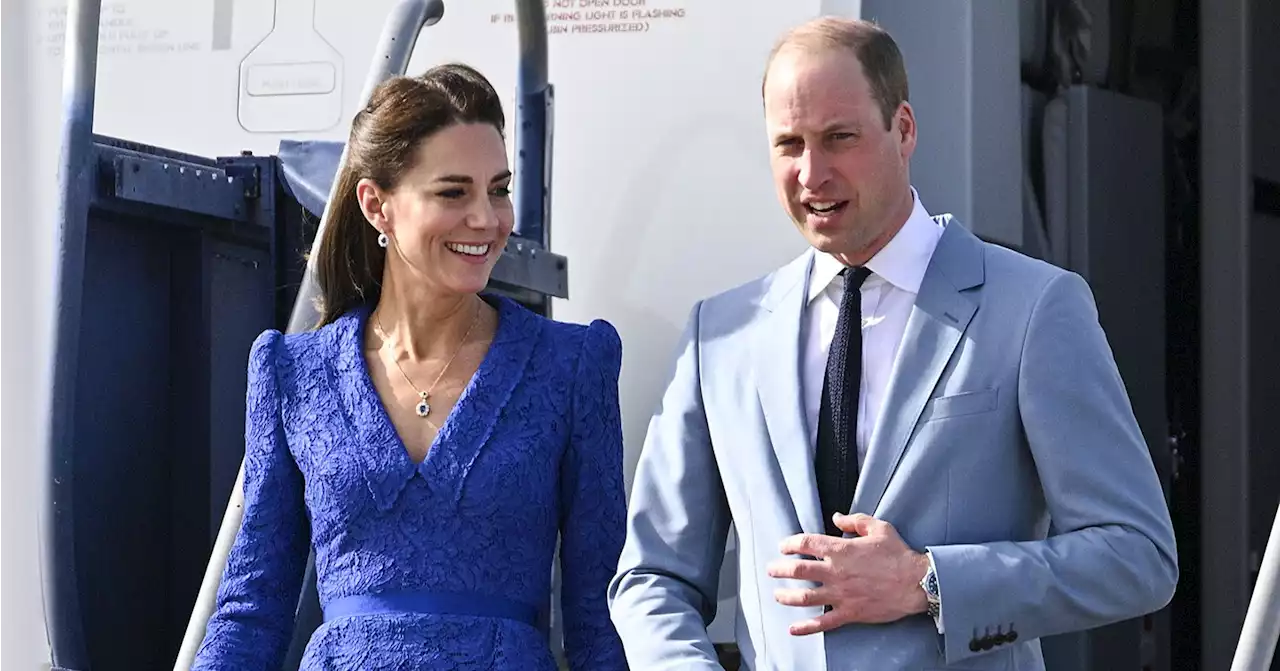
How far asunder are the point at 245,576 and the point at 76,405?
90 centimetres

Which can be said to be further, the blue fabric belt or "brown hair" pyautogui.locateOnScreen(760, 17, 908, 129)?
the blue fabric belt

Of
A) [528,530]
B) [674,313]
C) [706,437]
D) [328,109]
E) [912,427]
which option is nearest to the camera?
[912,427]

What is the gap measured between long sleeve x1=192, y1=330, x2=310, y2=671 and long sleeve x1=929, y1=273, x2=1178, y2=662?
3.08 ft

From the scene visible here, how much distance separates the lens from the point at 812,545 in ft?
5.91

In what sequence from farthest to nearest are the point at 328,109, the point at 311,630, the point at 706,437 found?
the point at 328,109, the point at 311,630, the point at 706,437

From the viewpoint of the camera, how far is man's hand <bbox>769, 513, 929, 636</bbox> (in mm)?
1795

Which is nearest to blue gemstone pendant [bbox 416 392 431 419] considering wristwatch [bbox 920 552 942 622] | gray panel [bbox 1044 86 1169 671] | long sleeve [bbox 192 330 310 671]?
long sleeve [bbox 192 330 310 671]

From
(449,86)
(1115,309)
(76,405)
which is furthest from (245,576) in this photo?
(1115,309)

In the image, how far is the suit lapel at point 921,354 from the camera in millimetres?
1852

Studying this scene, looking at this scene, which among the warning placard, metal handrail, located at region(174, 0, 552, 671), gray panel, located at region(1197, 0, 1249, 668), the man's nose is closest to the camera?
the man's nose

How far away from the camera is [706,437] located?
2016 millimetres

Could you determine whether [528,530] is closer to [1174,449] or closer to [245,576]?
[245,576]

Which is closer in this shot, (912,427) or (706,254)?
(912,427)

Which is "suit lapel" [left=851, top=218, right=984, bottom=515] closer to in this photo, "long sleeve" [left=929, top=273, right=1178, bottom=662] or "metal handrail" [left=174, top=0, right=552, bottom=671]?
"long sleeve" [left=929, top=273, right=1178, bottom=662]
